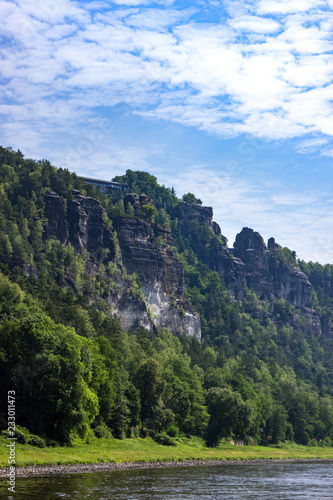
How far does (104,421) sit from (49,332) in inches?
1033

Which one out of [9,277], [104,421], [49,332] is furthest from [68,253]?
[49,332]

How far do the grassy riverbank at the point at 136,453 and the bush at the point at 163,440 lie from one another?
1680mm

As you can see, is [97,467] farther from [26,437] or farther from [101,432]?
[101,432]

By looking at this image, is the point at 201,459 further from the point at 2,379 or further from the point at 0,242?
the point at 0,242

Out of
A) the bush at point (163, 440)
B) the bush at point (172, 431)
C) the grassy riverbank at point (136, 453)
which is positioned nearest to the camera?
the grassy riverbank at point (136, 453)

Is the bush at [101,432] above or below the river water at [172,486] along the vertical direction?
above

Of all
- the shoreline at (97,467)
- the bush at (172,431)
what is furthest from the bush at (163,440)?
the shoreline at (97,467)

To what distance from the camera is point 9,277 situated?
467ft

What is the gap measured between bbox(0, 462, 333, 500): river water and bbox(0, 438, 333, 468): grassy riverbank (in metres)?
4.52

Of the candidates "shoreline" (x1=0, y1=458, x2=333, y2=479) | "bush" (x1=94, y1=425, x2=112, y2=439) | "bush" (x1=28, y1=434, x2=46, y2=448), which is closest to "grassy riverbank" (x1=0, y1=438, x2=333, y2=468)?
"shoreline" (x1=0, y1=458, x2=333, y2=479)

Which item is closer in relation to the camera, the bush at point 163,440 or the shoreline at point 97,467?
the shoreline at point 97,467

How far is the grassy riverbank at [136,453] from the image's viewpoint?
70688 mm

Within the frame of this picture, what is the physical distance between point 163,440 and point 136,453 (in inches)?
612

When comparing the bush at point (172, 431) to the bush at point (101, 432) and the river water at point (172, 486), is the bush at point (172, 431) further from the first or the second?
the river water at point (172, 486)
